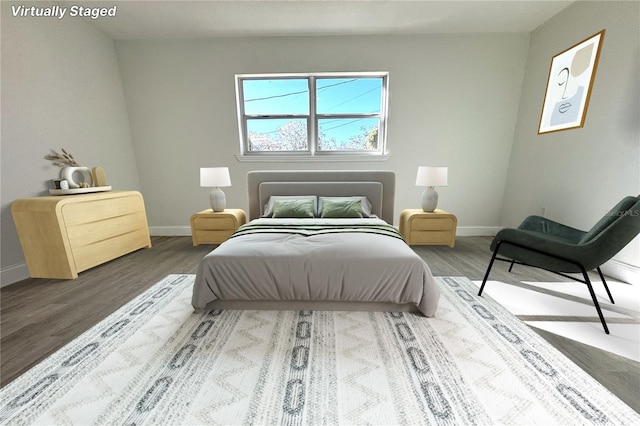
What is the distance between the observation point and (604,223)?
1.76 meters

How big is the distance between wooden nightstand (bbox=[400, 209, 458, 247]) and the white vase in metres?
4.05

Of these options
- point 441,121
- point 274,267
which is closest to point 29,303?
point 274,267

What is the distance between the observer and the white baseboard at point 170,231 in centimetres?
404

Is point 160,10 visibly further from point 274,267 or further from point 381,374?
point 381,374

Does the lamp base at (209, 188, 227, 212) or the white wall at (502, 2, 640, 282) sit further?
the lamp base at (209, 188, 227, 212)

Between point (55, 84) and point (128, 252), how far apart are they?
2116 millimetres

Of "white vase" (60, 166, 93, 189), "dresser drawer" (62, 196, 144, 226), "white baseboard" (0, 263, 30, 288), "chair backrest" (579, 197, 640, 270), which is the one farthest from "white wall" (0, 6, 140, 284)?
"chair backrest" (579, 197, 640, 270)

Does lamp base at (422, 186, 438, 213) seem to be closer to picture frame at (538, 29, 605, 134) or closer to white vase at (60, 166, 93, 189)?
picture frame at (538, 29, 605, 134)

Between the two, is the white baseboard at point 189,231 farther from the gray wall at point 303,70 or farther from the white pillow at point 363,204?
the white pillow at point 363,204

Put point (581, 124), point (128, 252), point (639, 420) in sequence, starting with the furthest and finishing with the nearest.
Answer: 1. point (128, 252)
2. point (581, 124)
3. point (639, 420)

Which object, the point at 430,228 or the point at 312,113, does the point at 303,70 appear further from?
the point at 430,228

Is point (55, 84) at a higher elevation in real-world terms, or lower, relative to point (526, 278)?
higher

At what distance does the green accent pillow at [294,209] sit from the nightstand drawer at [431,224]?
139cm

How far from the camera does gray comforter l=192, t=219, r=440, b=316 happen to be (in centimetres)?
171
